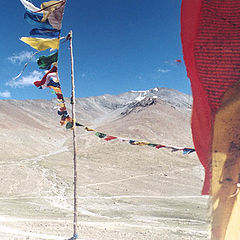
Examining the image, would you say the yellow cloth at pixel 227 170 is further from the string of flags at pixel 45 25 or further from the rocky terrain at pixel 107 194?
the string of flags at pixel 45 25

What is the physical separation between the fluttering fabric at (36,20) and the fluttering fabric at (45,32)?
7cm

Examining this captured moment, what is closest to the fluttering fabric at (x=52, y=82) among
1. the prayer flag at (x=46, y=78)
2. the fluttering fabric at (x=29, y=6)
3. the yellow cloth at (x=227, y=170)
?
the prayer flag at (x=46, y=78)

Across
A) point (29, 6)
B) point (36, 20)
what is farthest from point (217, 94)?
point (29, 6)

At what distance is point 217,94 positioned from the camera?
334 centimetres

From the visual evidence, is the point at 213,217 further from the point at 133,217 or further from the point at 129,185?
the point at 129,185

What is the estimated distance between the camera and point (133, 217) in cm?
1191

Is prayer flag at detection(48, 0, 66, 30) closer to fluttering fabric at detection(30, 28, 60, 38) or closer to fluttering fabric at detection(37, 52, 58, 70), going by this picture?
fluttering fabric at detection(30, 28, 60, 38)

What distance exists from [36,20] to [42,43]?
514 mm

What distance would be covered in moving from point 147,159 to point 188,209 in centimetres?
2015

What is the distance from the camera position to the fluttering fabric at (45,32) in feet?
18.8

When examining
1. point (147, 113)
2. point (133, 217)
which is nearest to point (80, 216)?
point (133, 217)

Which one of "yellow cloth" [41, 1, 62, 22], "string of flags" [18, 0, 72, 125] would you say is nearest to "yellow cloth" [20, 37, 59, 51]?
"string of flags" [18, 0, 72, 125]

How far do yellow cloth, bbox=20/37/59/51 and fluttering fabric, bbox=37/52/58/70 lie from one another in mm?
207

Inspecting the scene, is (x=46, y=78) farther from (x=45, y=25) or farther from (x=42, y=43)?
(x=45, y=25)
